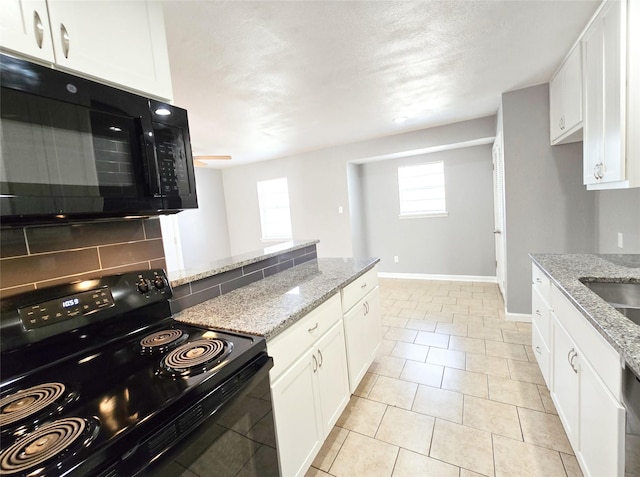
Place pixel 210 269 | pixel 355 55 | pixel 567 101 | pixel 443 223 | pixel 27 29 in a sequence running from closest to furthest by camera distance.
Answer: pixel 27 29 → pixel 210 269 → pixel 355 55 → pixel 567 101 → pixel 443 223

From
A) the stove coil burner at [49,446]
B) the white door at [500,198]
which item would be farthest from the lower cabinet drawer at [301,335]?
the white door at [500,198]

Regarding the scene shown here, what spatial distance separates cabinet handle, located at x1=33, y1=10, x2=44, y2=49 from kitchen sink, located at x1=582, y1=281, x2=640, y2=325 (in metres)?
2.54

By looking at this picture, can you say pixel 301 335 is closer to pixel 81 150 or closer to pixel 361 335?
pixel 361 335

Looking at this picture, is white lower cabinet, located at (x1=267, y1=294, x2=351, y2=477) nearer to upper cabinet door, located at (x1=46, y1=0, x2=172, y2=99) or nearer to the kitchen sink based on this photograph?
upper cabinet door, located at (x1=46, y1=0, x2=172, y2=99)

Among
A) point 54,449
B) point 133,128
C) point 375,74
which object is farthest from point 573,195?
point 54,449

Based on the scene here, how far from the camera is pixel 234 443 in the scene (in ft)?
3.08

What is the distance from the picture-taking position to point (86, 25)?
1032 millimetres

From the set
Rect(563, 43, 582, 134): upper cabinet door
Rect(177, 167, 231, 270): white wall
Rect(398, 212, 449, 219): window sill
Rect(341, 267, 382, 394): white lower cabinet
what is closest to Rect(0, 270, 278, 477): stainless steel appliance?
Rect(341, 267, 382, 394): white lower cabinet

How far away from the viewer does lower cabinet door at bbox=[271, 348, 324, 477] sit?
1.21 meters

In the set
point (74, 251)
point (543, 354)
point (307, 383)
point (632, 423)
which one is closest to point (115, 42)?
point (74, 251)

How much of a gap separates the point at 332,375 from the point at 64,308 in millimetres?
1283

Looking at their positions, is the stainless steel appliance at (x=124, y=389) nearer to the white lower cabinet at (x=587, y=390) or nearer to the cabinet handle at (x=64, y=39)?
the cabinet handle at (x=64, y=39)

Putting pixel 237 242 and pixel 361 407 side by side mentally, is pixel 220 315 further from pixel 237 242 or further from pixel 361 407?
pixel 237 242

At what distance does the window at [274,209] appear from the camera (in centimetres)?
589
